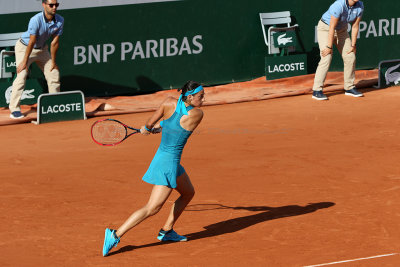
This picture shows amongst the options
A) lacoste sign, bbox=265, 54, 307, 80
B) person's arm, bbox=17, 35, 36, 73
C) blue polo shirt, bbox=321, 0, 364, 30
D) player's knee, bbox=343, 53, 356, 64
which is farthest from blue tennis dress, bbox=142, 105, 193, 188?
lacoste sign, bbox=265, 54, 307, 80

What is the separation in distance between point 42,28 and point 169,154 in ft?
21.2

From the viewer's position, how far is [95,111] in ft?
45.2

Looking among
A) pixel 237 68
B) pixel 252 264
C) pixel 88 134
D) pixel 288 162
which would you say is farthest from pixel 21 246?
pixel 237 68

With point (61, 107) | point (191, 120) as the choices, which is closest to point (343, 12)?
point (61, 107)

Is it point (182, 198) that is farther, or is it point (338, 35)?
point (338, 35)

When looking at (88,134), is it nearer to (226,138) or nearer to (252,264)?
(226,138)

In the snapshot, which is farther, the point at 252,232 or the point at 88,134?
the point at 88,134

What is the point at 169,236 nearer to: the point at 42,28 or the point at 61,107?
the point at 61,107

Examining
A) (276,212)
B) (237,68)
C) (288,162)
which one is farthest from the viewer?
(237,68)

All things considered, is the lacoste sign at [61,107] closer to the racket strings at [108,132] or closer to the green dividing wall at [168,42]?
the green dividing wall at [168,42]

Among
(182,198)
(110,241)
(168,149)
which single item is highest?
(168,149)

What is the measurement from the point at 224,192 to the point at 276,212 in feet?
3.08

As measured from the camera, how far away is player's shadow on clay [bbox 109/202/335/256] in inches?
301

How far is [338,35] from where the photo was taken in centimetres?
1434
